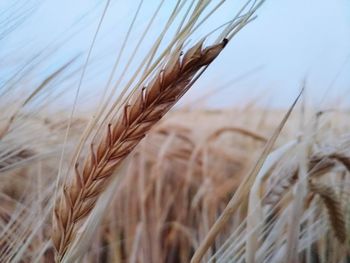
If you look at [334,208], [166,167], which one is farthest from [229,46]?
[334,208]

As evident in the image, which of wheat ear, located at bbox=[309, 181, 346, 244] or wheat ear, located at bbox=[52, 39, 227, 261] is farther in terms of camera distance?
wheat ear, located at bbox=[309, 181, 346, 244]

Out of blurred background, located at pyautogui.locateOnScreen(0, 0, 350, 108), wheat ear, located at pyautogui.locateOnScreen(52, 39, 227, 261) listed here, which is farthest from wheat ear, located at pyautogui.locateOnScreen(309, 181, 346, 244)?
wheat ear, located at pyautogui.locateOnScreen(52, 39, 227, 261)

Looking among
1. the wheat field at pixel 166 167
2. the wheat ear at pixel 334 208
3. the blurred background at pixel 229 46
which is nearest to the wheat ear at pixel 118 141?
the wheat field at pixel 166 167

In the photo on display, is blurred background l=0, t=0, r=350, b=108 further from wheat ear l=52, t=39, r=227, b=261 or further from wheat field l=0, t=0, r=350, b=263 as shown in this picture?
wheat ear l=52, t=39, r=227, b=261

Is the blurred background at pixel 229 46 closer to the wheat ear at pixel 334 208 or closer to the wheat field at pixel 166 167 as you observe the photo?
the wheat field at pixel 166 167

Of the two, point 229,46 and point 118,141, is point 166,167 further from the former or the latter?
point 229,46
